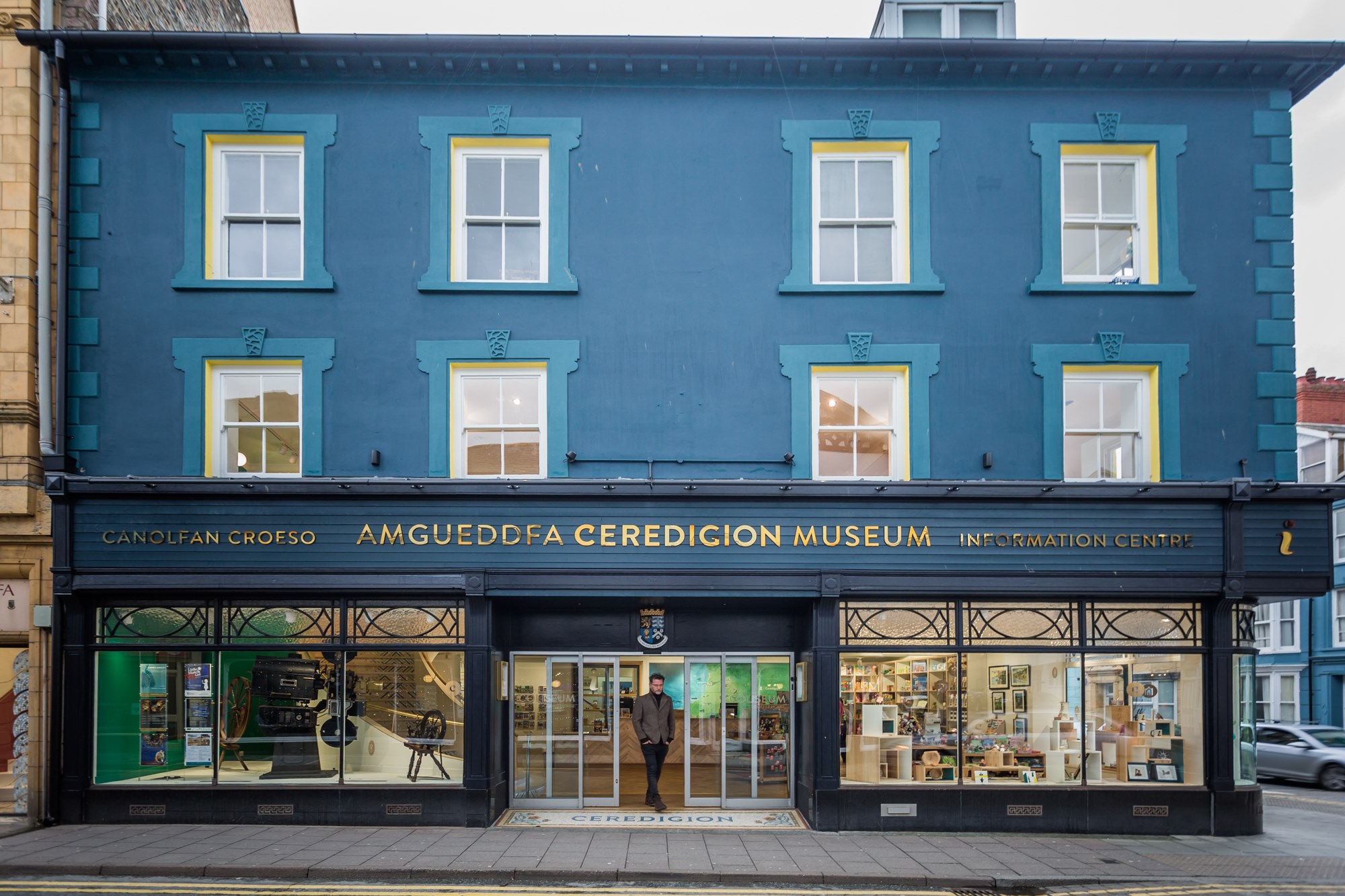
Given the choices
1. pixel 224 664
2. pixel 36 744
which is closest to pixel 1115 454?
pixel 224 664

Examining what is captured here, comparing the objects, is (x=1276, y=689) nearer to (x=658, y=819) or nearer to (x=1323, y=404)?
(x=1323, y=404)

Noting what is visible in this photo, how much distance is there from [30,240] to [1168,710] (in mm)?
16422

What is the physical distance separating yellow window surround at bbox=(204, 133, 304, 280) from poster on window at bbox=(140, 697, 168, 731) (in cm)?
572

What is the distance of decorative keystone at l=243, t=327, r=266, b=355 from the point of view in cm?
1291

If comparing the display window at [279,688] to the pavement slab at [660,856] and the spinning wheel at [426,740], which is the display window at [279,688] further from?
the pavement slab at [660,856]

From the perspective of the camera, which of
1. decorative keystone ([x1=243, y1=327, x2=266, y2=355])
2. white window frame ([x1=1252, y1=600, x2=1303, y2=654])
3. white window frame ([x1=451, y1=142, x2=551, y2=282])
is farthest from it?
white window frame ([x1=1252, y1=600, x2=1303, y2=654])

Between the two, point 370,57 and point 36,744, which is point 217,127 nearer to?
point 370,57

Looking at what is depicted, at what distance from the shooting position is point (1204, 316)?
1314 cm

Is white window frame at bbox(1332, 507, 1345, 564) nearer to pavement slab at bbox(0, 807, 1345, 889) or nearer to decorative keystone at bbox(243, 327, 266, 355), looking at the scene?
pavement slab at bbox(0, 807, 1345, 889)

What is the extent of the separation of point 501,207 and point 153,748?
859 centimetres

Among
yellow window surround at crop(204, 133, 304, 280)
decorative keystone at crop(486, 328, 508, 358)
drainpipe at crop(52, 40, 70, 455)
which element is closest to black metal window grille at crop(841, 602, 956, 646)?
decorative keystone at crop(486, 328, 508, 358)

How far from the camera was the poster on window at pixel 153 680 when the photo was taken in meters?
12.8

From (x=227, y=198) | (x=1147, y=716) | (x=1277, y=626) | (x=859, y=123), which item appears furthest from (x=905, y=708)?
(x=1277, y=626)

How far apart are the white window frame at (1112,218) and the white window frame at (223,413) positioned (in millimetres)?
10614
